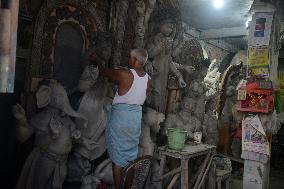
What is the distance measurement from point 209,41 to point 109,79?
7.98 meters

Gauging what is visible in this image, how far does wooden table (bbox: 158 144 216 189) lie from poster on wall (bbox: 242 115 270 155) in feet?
3.68

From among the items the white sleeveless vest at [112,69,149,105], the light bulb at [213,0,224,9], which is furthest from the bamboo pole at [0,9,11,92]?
the light bulb at [213,0,224,9]

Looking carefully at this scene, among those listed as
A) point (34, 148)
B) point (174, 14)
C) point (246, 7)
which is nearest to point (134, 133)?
point (34, 148)

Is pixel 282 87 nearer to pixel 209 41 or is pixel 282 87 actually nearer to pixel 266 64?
pixel 209 41

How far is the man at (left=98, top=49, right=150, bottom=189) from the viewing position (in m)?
4.75

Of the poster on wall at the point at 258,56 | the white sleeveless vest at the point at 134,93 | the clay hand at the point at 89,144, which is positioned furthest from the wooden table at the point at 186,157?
the poster on wall at the point at 258,56

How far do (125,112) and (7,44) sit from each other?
2.89m

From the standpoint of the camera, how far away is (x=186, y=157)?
5332 millimetres

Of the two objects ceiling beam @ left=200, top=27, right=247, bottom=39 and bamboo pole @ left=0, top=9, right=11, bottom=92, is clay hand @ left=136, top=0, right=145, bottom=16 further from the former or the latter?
ceiling beam @ left=200, top=27, right=247, bottom=39

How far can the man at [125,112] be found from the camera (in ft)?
15.6

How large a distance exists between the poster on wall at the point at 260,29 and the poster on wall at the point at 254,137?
5.62 feet

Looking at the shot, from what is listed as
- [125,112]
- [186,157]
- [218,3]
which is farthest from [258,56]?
[125,112]

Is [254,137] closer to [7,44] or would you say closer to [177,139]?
[177,139]

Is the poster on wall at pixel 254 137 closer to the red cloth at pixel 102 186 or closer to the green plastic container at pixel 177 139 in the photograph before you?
the green plastic container at pixel 177 139
